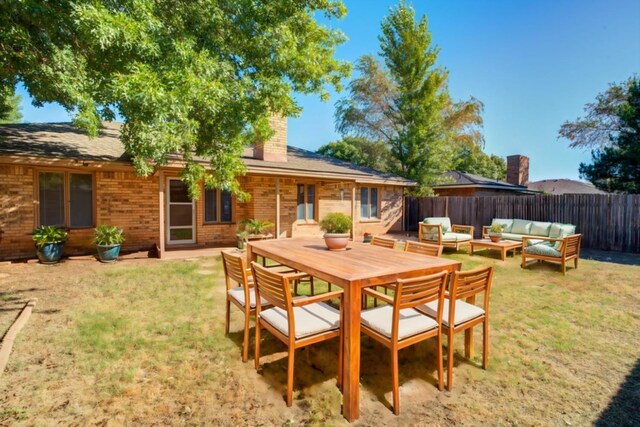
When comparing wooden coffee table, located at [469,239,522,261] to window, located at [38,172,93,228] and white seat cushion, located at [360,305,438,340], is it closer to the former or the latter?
white seat cushion, located at [360,305,438,340]

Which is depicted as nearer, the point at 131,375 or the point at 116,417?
the point at 116,417

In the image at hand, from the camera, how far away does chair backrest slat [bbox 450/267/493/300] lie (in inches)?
102

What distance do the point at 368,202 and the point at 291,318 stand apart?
483 inches

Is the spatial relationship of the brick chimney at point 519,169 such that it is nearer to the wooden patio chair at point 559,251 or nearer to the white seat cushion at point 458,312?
the wooden patio chair at point 559,251

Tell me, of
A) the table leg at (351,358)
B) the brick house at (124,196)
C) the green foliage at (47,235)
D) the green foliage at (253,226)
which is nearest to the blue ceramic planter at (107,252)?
the green foliage at (47,235)

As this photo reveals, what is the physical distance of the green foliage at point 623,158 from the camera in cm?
1266

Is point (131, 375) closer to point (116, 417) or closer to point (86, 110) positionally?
point (116, 417)

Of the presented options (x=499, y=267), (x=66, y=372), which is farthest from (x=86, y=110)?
(x=499, y=267)

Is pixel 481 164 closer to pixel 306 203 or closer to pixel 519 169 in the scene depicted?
pixel 519 169

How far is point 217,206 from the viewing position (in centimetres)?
1030

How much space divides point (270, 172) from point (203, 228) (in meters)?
2.98

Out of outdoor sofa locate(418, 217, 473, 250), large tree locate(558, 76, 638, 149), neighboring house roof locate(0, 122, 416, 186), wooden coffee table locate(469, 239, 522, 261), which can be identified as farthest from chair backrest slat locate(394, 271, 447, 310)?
large tree locate(558, 76, 638, 149)

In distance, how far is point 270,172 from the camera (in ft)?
31.0

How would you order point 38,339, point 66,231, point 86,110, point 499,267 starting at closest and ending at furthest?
point 38,339 → point 86,110 → point 499,267 → point 66,231
